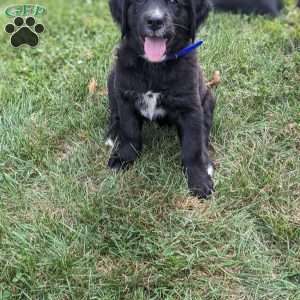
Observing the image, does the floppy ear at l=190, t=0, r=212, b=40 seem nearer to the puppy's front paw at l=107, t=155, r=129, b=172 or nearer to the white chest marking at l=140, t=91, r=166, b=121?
the white chest marking at l=140, t=91, r=166, b=121

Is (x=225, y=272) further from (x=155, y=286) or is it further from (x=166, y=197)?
(x=166, y=197)

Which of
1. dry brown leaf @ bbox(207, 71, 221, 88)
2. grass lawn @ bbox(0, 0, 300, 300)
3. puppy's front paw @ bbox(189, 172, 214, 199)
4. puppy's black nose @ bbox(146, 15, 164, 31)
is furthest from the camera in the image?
dry brown leaf @ bbox(207, 71, 221, 88)

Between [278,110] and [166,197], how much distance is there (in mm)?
1252

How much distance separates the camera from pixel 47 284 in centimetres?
281

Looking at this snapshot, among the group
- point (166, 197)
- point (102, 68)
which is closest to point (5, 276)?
point (166, 197)

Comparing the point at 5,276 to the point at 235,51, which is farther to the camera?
the point at 235,51

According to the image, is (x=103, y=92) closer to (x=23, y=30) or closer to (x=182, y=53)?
(x=23, y=30)

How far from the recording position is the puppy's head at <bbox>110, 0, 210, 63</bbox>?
3184 mm

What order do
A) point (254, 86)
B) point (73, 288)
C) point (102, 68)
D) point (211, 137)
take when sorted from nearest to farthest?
point (73, 288) < point (211, 137) < point (254, 86) < point (102, 68)

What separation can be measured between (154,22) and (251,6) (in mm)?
3228

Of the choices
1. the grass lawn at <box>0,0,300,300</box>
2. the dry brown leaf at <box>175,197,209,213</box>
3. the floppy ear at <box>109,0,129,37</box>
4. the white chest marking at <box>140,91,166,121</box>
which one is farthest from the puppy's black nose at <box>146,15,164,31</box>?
the dry brown leaf at <box>175,197,209,213</box>

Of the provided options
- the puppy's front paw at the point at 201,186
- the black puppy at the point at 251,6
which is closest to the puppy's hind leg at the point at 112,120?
the puppy's front paw at the point at 201,186

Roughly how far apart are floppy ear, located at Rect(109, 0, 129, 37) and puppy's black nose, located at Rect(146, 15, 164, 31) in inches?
10.2

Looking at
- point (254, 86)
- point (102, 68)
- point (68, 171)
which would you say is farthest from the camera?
point (102, 68)
